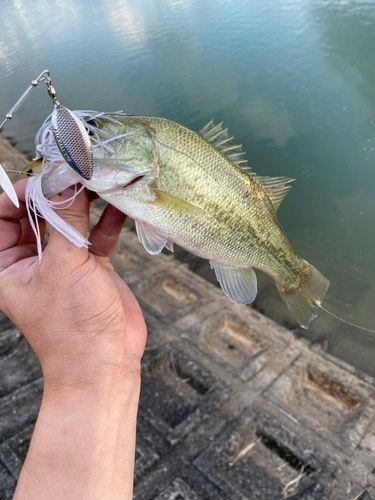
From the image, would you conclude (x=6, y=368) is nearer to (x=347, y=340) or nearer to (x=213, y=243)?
(x=213, y=243)

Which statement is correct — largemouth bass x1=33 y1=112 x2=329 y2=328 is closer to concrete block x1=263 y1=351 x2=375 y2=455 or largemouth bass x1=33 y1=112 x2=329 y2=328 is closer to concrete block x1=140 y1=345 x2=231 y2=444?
concrete block x1=140 y1=345 x2=231 y2=444

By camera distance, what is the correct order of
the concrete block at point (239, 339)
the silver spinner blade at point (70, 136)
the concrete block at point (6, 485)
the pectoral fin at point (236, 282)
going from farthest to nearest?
the concrete block at point (239, 339) → the concrete block at point (6, 485) → the pectoral fin at point (236, 282) → the silver spinner blade at point (70, 136)

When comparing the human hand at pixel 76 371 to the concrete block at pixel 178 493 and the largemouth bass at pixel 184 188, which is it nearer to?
the largemouth bass at pixel 184 188

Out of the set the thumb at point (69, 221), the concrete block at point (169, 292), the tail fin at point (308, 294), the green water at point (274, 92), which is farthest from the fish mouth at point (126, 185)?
the green water at point (274, 92)

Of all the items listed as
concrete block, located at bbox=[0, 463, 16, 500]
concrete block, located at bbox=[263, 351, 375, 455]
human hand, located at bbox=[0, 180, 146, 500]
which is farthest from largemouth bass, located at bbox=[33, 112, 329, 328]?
concrete block, located at bbox=[0, 463, 16, 500]

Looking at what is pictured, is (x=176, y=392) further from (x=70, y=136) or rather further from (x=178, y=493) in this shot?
(x=70, y=136)

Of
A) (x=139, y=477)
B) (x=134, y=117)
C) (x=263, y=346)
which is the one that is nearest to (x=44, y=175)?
(x=134, y=117)
